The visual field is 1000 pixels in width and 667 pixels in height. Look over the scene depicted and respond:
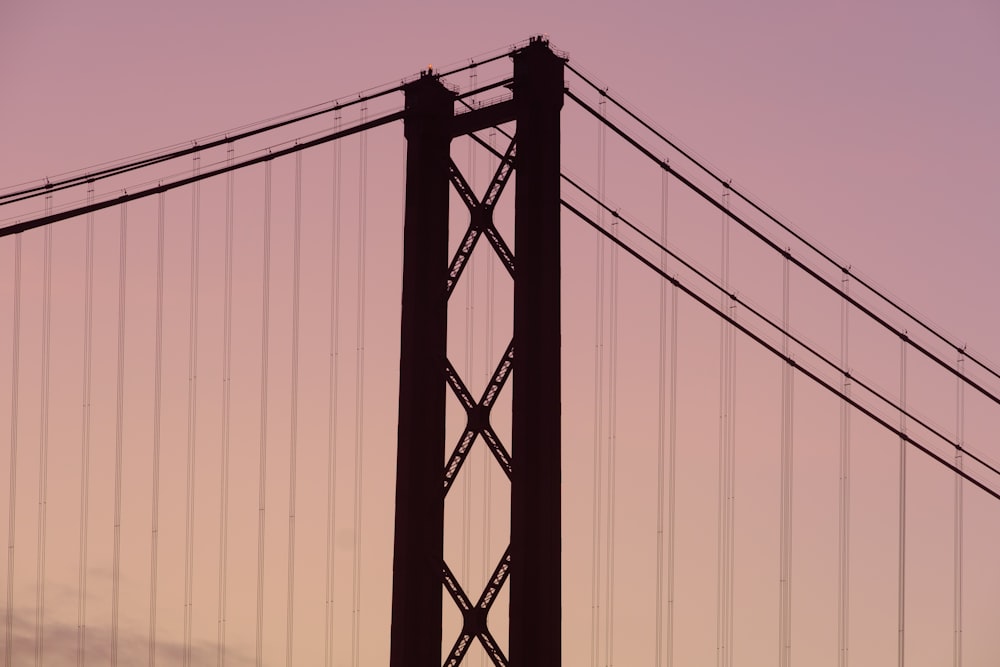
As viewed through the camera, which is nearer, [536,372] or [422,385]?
[536,372]

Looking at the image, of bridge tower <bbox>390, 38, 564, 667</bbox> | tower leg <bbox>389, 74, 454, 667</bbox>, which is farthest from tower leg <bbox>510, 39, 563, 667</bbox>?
tower leg <bbox>389, 74, 454, 667</bbox>

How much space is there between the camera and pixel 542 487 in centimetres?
4916

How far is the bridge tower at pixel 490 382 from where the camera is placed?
161 ft

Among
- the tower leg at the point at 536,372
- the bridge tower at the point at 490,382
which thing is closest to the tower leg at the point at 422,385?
the bridge tower at the point at 490,382

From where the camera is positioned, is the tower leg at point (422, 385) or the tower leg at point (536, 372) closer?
the tower leg at point (536, 372)

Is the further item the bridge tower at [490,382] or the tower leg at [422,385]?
the tower leg at [422,385]

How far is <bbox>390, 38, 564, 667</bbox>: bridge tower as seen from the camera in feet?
161

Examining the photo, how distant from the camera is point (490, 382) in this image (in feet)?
168

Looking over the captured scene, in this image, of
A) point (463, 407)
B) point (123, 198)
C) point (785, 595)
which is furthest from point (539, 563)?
point (123, 198)

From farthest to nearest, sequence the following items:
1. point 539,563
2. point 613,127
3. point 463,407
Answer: point 613,127 → point 463,407 → point 539,563

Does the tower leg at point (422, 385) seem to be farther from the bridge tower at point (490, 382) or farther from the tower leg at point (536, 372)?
the tower leg at point (536, 372)

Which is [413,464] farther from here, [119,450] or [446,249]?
[119,450]

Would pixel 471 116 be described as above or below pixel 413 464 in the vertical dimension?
above

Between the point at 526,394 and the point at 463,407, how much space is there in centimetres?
314
